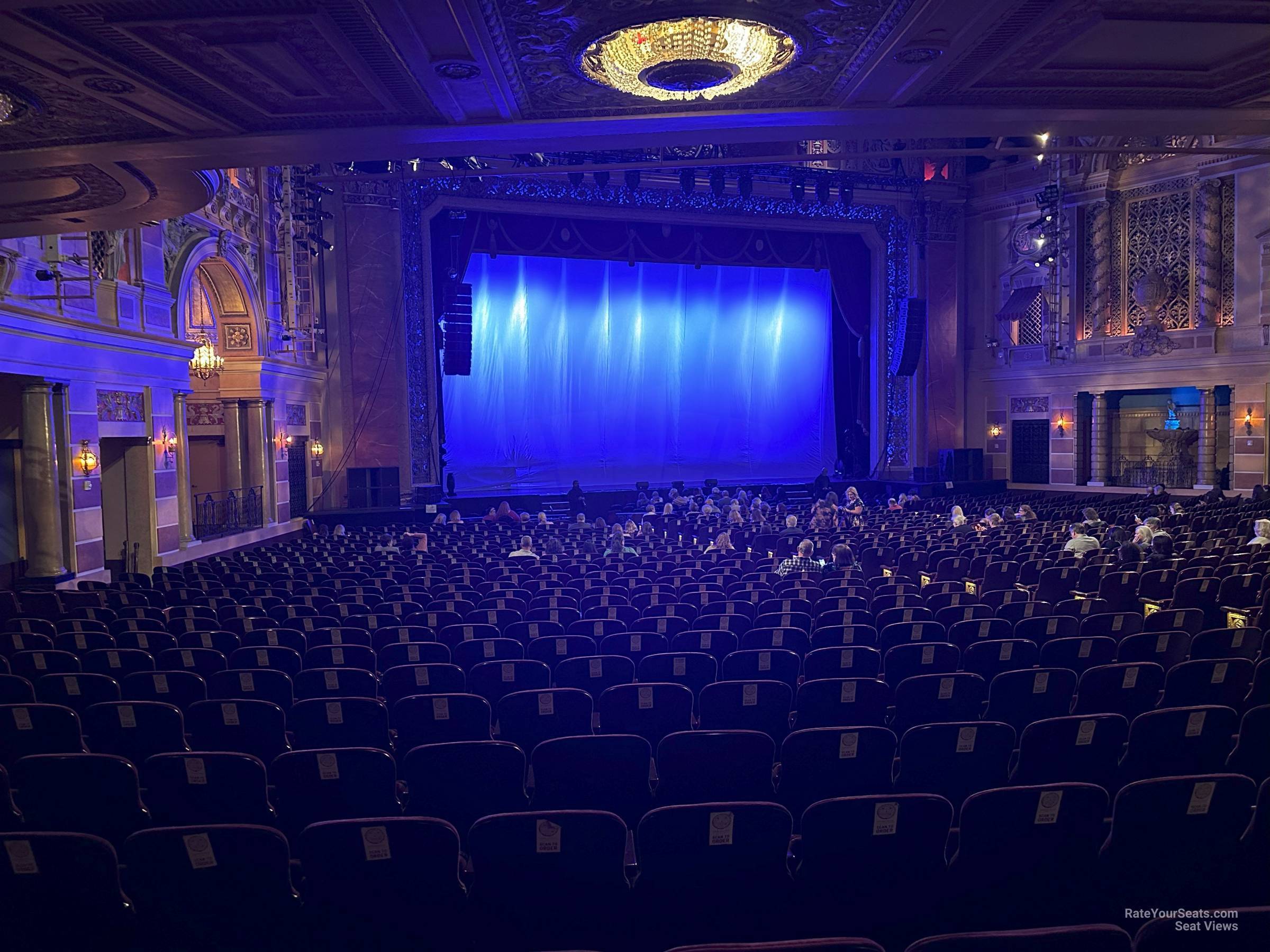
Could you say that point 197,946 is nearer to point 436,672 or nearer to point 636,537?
point 436,672

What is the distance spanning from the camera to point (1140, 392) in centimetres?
2436

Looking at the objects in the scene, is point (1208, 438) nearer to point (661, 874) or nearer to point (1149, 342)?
point (1149, 342)

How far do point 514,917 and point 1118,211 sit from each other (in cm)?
2724

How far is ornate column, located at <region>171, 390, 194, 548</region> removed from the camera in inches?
625

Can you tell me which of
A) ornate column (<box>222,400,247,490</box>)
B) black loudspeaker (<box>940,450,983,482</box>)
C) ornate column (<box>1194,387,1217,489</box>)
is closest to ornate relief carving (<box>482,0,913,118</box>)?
ornate column (<box>222,400,247,490</box>)

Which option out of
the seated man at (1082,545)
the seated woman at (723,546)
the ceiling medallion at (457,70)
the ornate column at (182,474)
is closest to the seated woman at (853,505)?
the seated woman at (723,546)

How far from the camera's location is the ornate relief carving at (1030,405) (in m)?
26.1

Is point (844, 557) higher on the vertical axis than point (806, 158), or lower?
lower

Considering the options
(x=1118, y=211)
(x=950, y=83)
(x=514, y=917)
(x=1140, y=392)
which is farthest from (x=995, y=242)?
(x=514, y=917)

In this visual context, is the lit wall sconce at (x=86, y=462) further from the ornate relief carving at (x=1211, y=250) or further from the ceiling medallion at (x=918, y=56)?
the ornate relief carving at (x=1211, y=250)

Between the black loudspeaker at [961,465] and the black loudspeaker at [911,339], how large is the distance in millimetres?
2853

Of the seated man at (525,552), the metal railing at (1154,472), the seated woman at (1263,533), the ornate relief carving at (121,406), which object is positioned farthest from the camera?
the metal railing at (1154,472)

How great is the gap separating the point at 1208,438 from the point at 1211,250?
4881mm

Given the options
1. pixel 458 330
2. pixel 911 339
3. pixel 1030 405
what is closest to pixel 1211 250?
pixel 1030 405
